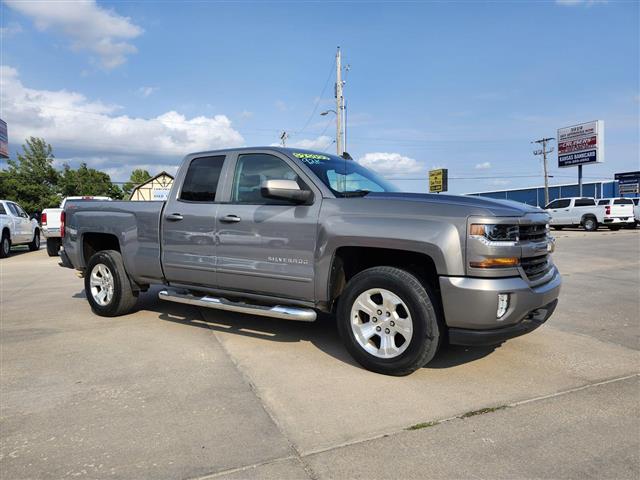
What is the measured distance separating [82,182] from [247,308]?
55.8m

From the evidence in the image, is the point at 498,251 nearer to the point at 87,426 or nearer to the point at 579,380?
the point at 579,380

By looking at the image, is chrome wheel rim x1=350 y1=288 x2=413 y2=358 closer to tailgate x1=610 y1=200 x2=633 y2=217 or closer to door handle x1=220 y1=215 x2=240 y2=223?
door handle x1=220 y1=215 x2=240 y2=223

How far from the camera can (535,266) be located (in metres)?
3.94

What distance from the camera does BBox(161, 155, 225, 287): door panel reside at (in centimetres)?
493

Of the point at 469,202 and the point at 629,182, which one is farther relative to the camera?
the point at 629,182

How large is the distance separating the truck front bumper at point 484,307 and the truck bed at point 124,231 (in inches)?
129

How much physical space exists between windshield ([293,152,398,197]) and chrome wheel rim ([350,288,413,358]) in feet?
3.26

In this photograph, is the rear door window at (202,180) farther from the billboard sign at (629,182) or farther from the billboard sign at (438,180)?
the billboard sign at (629,182)

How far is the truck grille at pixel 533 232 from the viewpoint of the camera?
3.78m

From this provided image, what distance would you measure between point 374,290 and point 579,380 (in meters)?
1.74

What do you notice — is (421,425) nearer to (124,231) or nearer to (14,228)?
(124,231)

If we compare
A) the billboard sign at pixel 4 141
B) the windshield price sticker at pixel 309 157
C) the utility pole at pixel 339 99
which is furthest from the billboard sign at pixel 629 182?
the billboard sign at pixel 4 141

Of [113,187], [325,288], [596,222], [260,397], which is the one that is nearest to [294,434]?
[260,397]

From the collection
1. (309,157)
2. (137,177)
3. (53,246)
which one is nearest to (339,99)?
(53,246)
